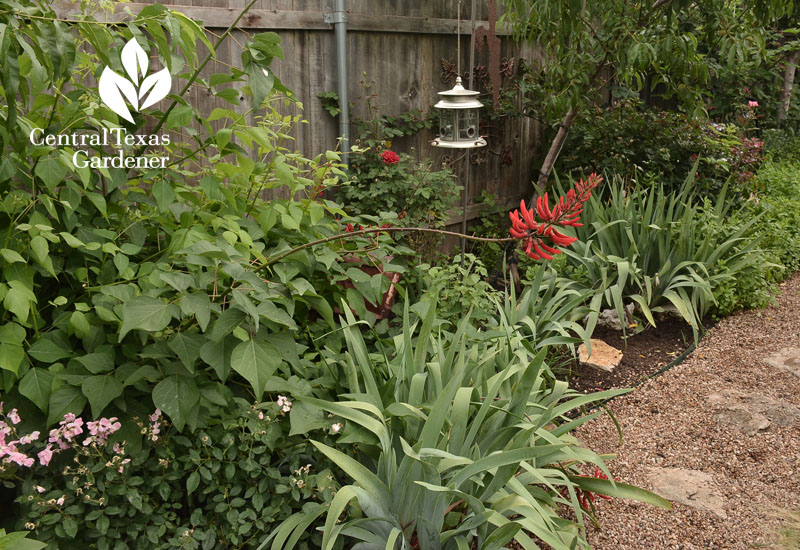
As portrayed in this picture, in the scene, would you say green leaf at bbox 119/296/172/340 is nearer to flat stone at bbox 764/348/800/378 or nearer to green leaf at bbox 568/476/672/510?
green leaf at bbox 568/476/672/510

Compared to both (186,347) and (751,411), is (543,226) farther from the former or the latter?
(751,411)

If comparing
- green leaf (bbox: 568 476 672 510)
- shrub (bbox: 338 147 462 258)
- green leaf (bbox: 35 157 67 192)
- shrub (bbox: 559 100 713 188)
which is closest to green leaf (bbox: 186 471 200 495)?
green leaf (bbox: 35 157 67 192)

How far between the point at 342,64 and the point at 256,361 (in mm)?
2485

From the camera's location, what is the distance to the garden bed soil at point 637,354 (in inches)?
134

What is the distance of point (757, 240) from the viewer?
4227 mm

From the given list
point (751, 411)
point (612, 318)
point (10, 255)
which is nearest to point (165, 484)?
point (10, 255)

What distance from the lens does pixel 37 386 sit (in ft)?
5.93

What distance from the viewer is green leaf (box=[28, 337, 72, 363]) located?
1.84 metres

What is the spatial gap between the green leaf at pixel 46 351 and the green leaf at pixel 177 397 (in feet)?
0.99

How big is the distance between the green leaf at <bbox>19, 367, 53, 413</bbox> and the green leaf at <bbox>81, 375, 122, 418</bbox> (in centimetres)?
12

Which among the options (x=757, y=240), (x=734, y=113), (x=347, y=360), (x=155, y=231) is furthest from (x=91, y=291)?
(x=734, y=113)

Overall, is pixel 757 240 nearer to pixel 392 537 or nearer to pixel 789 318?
pixel 789 318

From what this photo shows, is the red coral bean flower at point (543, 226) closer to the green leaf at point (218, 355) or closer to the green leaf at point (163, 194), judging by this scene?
the green leaf at point (218, 355)

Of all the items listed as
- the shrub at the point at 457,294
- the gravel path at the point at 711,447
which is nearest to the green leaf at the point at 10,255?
the shrub at the point at 457,294
